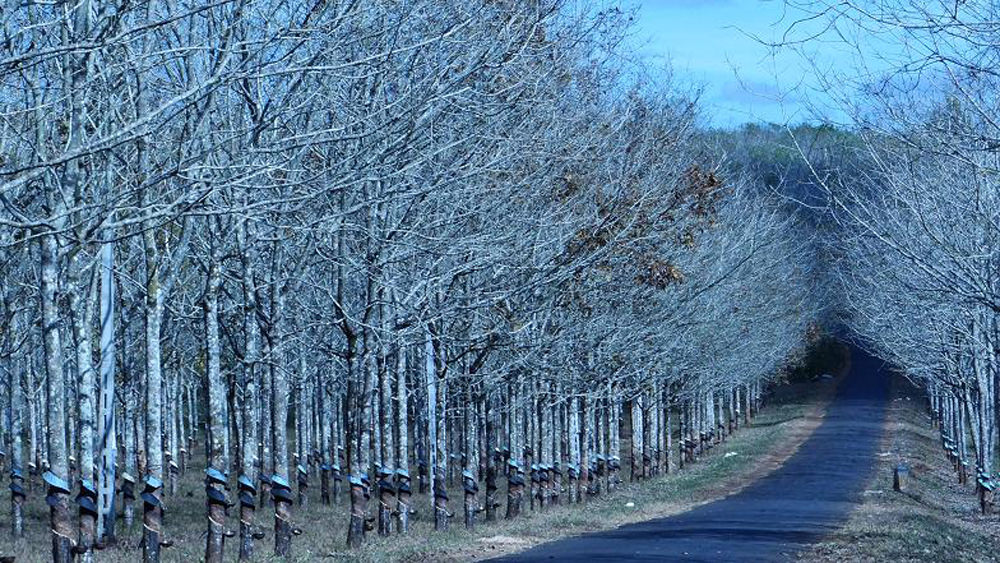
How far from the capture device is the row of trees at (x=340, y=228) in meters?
10.2

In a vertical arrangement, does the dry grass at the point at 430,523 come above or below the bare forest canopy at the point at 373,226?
below

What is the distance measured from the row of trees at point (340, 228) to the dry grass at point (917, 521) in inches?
212

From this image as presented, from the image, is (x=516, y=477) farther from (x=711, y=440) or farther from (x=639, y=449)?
(x=711, y=440)

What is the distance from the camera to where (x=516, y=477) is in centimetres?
2364

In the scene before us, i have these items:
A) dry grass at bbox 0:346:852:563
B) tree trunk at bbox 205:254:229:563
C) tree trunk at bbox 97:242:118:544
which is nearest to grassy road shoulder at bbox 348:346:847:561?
dry grass at bbox 0:346:852:563

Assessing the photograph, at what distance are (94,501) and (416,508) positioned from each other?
A: 1464 centimetres

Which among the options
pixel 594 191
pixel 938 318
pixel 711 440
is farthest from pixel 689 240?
pixel 711 440

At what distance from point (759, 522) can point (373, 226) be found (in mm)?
9432

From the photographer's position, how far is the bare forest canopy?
10.6 meters

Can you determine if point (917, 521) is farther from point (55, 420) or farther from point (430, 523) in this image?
point (55, 420)

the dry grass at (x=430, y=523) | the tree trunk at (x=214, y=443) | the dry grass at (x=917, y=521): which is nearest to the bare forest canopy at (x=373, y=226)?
the tree trunk at (x=214, y=443)

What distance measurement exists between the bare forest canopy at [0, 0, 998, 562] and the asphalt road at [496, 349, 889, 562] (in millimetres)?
2900

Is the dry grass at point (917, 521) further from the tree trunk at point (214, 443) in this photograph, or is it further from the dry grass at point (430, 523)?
the tree trunk at point (214, 443)

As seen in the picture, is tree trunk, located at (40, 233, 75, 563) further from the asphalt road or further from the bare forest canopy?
the asphalt road
